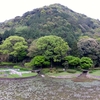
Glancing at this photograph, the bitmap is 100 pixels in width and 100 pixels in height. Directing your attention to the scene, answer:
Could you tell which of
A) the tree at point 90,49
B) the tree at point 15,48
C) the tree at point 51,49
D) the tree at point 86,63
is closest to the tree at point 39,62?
the tree at point 51,49

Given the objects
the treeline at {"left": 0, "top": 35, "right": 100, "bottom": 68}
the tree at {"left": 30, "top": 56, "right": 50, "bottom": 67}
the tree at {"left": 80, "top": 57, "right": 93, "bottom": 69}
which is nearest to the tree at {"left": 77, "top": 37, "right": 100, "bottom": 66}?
the treeline at {"left": 0, "top": 35, "right": 100, "bottom": 68}

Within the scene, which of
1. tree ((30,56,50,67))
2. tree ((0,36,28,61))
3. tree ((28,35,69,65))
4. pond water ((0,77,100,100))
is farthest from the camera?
tree ((0,36,28,61))

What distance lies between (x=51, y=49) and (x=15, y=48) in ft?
36.3

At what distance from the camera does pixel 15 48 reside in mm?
53844

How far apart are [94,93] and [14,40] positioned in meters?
34.2

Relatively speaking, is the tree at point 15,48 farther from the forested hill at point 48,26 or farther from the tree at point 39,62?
the tree at point 39,62

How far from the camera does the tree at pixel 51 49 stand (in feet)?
159

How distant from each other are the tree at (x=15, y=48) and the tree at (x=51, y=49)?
384 centimetres

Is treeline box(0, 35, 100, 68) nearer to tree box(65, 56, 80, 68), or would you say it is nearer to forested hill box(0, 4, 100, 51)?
tree box(65, 56, 80, 68)

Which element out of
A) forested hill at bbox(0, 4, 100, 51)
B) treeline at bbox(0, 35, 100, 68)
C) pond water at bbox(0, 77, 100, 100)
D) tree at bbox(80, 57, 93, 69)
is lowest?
pond water at bbox(0, 77, 100, 100)

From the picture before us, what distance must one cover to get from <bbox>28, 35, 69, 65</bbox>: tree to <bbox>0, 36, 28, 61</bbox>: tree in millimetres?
3840

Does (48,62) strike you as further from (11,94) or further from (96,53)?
(11,94)

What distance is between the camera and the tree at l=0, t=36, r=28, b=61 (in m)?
54.4

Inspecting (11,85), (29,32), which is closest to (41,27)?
(29,32)
